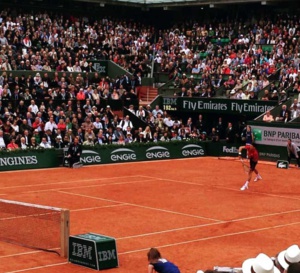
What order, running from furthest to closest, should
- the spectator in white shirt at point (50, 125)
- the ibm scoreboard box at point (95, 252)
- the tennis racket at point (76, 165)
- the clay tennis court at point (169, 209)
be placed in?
the spectator in white shirt at point (50, 125), the tennis racket at point (76, 165), the clay tennis court at point (169, 209), the ibm scoreboard box at point (95, 252)

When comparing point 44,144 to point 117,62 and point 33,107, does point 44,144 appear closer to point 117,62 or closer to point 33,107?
point 33,107

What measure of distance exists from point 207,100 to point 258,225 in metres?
23.3

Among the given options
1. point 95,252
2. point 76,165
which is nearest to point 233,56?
point 76,165

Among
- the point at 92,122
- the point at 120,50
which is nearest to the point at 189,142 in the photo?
the point at 92,122

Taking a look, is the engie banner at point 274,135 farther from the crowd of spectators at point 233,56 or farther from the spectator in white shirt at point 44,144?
the spectator in white shirt at point 44,144

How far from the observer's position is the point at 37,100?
1405 inches

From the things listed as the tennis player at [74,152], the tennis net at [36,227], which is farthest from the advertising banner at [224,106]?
the tennis net at [36,227]

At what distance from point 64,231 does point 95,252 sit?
3.78 ft

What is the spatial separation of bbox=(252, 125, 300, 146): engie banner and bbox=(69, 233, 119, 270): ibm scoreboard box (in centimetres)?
2351

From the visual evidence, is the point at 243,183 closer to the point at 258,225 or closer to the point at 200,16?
the point at 258,225

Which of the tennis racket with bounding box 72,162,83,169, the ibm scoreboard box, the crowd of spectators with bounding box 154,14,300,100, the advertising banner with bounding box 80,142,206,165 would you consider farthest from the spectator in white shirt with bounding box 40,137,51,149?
the ibm scoreboard box

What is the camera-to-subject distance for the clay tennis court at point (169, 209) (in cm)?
1517

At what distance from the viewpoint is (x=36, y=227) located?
54.9 ft

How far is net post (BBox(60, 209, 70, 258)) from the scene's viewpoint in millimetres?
14781
